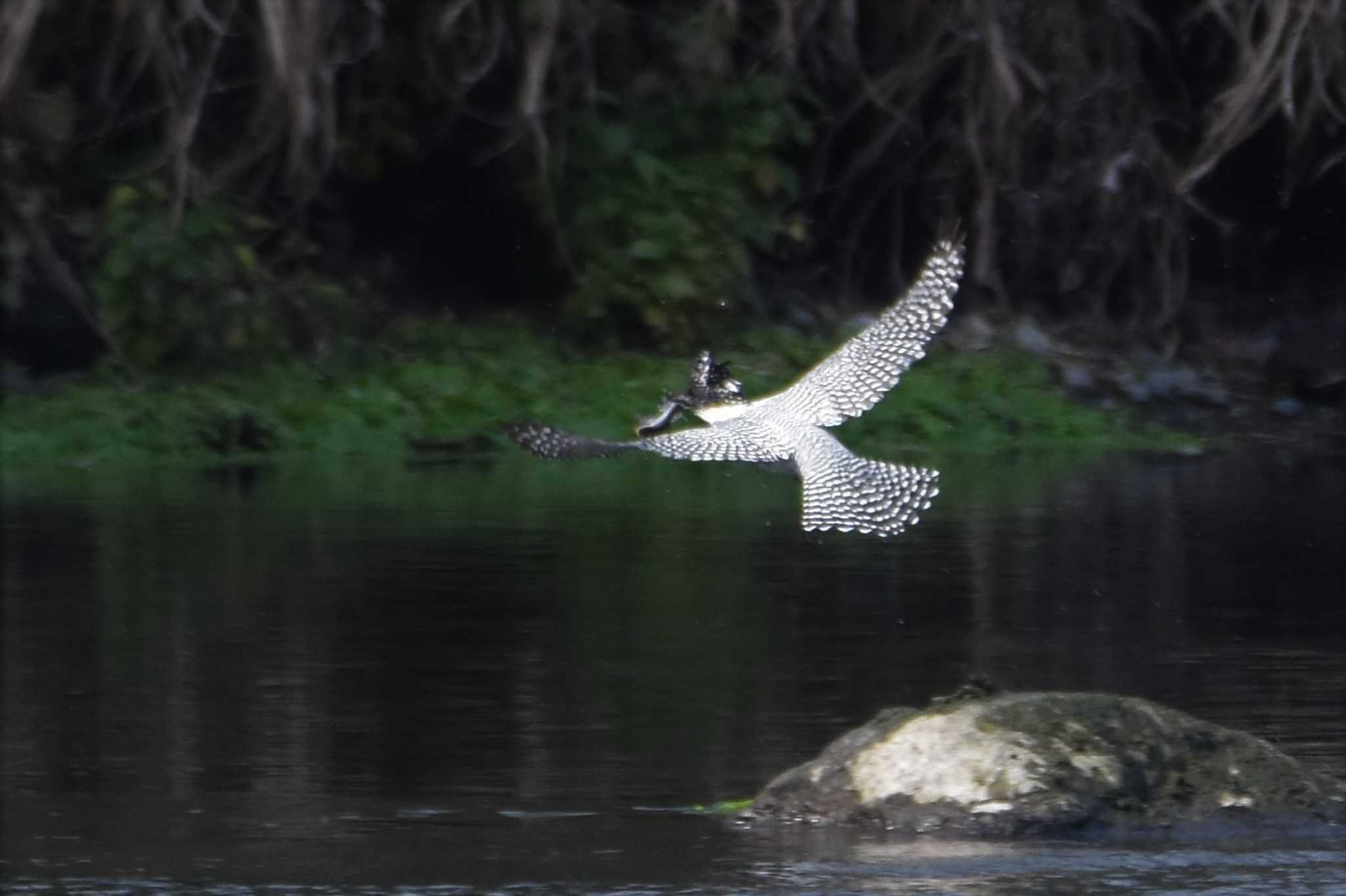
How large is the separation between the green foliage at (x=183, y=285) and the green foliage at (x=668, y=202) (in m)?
1.86

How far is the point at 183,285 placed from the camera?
50.9 feet

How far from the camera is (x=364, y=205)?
17.7 m

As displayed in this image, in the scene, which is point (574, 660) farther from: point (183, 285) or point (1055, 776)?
point (183, 285)

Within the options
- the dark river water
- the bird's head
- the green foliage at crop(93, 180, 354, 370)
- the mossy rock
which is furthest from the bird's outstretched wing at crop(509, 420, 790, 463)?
the green foliage at crop(93, 180, 354, 370)

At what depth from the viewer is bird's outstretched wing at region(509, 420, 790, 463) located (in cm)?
766

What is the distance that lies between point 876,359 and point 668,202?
8.33 meters

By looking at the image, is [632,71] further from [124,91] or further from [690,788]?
[690,788]

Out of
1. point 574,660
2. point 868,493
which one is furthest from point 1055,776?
point 574,660

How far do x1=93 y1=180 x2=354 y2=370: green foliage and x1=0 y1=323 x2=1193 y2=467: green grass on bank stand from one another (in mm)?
207

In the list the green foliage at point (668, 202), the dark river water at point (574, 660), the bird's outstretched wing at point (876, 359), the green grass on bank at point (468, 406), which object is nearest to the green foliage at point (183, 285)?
the green grass on bank at point (468, 406)

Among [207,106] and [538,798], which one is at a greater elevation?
[207,106]

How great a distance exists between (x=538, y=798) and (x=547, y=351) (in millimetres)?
10089

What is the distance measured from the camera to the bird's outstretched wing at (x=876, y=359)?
8.24m

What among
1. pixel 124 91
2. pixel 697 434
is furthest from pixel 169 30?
pixel 697 434
